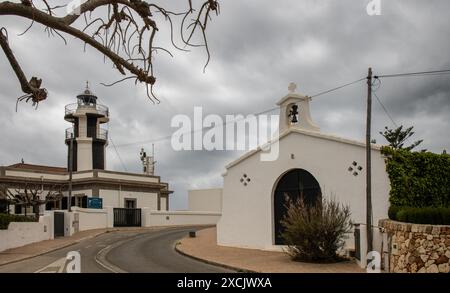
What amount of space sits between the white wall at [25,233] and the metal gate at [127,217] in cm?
871

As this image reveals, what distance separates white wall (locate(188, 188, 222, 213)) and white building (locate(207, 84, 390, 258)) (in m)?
25.3

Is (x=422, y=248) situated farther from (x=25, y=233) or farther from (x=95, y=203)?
(x=95, y=203)

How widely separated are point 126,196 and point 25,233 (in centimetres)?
1611

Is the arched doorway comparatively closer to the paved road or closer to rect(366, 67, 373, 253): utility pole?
rect(366, 67, 373, 253): utility pole

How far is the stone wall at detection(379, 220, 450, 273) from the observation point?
13.2 m

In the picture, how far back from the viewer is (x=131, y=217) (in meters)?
41.8

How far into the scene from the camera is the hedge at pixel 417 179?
60.6 feet

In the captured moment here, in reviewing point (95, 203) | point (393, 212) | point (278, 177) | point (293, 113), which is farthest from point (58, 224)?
point (393, 212)

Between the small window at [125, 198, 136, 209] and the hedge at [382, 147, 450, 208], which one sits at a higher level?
the hedge at [382, 147, 450, 208]

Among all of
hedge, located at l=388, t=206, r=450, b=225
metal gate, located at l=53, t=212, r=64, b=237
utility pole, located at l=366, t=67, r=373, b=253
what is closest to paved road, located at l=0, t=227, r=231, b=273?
metal gate, located at l=53, t=212, r=64, b=237

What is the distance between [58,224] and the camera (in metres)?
33.5

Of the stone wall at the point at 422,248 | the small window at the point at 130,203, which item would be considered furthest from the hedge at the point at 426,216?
the small window at the point at 130,203

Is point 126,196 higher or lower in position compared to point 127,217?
higher
